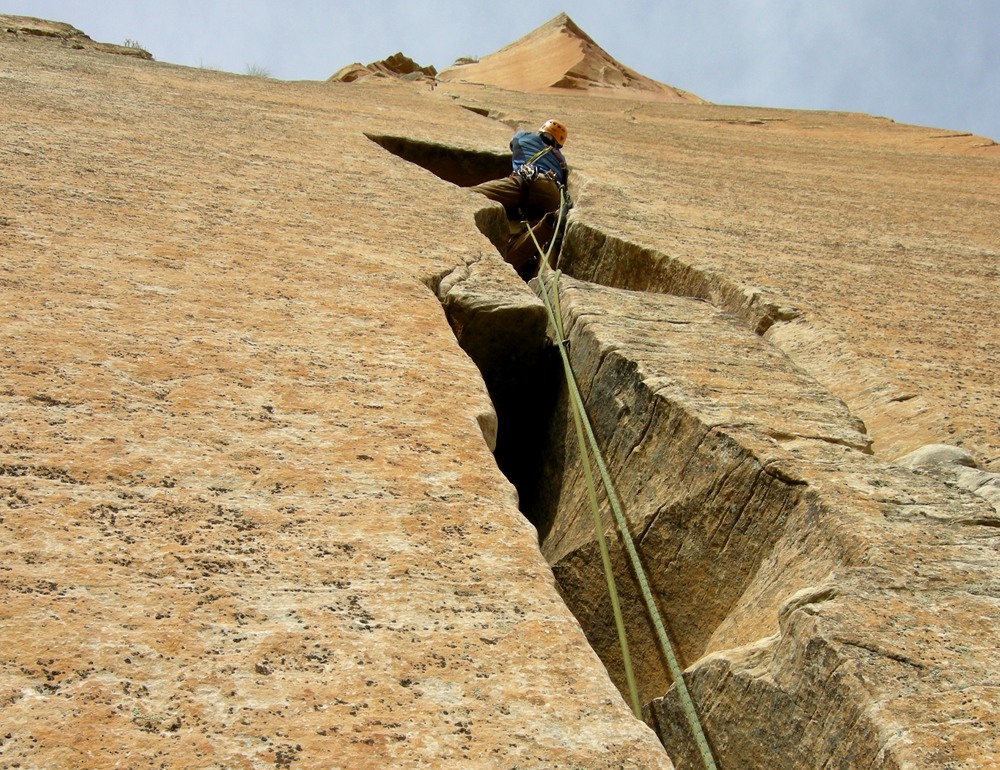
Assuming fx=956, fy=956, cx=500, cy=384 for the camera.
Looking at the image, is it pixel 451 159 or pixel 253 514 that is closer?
pixel 253 514

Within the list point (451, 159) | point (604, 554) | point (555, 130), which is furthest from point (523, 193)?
point (604, 554)

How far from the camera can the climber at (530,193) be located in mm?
5062

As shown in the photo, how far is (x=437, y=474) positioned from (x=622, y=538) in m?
0.71

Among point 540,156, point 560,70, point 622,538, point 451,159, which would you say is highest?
point 560,70

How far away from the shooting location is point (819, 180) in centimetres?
570

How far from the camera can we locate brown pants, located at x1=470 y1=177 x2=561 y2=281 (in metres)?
5.05

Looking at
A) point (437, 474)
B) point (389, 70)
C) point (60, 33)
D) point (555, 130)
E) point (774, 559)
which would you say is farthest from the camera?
point (389, 70)

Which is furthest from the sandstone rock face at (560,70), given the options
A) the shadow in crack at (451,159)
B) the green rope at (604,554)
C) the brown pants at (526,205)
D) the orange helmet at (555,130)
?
the green rope at (604,554)

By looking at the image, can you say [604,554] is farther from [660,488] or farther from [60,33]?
[60,33]

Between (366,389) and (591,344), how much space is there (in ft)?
2.82

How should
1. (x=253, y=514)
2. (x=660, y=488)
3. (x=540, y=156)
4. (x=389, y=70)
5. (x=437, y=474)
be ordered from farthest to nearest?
(x=389, y=70)
(x=540, y=156)
(x=660, y=488)
(x=437, y=474)
(x=253, y=514)

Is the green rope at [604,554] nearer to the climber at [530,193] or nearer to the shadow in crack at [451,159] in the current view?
the climber at [530,193]

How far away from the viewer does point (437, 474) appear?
1924mm

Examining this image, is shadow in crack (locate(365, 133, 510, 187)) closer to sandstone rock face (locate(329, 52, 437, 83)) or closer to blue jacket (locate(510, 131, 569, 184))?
blue jacket (locate(510, 131, 569, 184))
